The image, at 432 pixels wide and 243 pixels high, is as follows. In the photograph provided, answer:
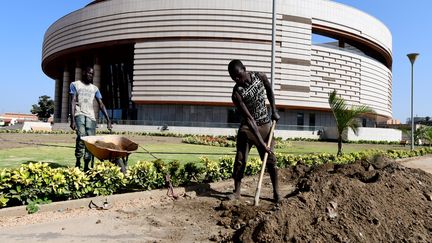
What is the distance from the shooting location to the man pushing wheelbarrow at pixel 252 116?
5.54 meters

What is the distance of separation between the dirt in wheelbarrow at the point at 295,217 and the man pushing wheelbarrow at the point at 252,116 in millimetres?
546

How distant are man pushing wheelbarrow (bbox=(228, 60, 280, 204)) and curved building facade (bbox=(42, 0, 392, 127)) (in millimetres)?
35490

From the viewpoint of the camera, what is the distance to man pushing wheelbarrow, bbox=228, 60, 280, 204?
18.2ft

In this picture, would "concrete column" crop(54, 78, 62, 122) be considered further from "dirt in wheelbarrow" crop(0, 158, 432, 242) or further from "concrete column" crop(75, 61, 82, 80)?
"dirt in wheelbarrow" crop(0, 158, 432, 242)

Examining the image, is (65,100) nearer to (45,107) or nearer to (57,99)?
(57,99)

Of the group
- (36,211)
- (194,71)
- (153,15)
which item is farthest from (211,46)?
(36,211)

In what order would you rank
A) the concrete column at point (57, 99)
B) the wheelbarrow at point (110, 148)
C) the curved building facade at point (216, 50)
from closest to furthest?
1. the wheelbarrow at point (110, 148)
2. the curved building facade at point (216, 50)
3. the concrete column at point (57, 99)

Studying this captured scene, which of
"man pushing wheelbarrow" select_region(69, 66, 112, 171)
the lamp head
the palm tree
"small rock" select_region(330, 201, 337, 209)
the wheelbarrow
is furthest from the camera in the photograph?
the lamp head

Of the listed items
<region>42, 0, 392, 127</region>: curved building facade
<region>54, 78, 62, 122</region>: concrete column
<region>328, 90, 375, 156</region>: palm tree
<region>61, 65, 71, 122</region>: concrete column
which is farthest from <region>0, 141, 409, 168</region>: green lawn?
<region>54, 78, 62, 122</region>: concrete column

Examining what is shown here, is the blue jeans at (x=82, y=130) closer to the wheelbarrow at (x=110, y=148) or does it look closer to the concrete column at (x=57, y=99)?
the wheelbarrow at (x=110, y=148)

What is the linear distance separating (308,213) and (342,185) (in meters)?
0.72

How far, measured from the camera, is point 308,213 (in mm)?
3807

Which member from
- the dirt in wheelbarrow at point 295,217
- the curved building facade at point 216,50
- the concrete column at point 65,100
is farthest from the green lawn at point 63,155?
the concrete column at point 65,100

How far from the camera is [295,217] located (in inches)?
145
